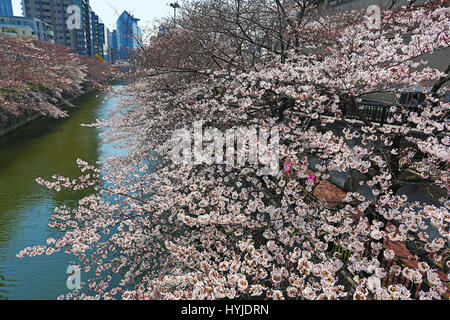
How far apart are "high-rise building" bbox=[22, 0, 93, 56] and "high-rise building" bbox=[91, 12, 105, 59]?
38.6 ft

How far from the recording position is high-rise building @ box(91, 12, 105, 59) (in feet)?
326

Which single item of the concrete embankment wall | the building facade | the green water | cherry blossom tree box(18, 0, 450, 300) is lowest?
the green water

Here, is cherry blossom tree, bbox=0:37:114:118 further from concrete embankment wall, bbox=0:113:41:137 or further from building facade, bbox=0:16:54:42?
building facade, bbox=0:16:54:42

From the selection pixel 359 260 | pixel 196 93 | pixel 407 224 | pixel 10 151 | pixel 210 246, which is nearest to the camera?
pixel 407 224

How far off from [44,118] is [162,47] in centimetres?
2556

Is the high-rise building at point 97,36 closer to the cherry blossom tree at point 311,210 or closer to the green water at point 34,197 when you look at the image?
the green water at point 34,197

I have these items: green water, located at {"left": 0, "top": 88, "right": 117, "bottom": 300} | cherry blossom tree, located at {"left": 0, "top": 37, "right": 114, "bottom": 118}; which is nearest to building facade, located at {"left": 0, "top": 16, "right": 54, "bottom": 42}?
cherry blossom tree, located at {"left": 0, "top": 37, "right": 114, "bottom": 118}

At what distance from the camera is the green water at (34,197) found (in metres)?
8.42

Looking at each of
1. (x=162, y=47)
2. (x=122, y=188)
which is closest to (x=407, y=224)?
(x=122, y=188)

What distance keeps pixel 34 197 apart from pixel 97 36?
12176cm

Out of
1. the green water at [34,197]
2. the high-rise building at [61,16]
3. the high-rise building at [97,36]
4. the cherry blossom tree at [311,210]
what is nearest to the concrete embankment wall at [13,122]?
the green water at [34,197]

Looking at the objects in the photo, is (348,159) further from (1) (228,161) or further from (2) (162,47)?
(2) (162,47)
